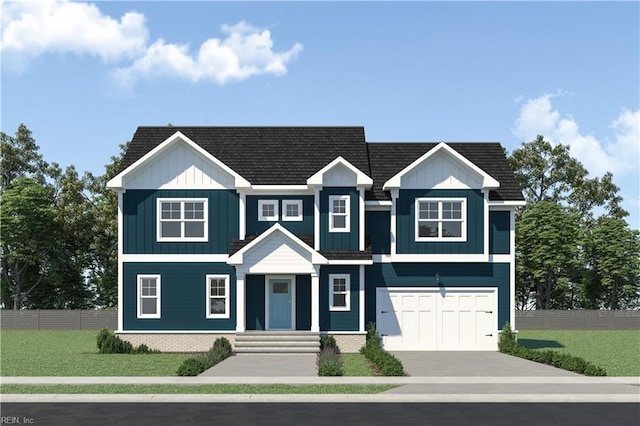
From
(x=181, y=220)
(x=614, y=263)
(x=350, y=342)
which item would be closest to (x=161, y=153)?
(x=181, y=220)

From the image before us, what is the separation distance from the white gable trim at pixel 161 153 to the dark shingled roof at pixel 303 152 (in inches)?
37.4

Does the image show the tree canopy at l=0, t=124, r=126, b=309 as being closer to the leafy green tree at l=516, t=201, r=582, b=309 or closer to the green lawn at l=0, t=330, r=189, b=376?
the green lawn at l=0, t=330, r=189, b=376

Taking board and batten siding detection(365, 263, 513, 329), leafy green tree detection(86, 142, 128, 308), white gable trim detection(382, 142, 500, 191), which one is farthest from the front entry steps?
leafy green tree detection(86, 142, 128, 308)

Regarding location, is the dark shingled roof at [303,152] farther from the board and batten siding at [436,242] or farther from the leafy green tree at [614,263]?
the leafy green tree at [614,263]

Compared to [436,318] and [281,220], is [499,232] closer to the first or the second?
→ [436,318]

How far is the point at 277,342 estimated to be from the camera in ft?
104

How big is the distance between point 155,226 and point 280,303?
6.29 m

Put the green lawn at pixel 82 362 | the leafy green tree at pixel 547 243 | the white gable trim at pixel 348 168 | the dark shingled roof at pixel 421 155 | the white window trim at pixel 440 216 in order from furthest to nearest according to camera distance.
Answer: the leafy green tree at pixel 547 243, the dark shingled roof at pixel 421 155, the white window trim at pixel 440 216, the white gable trim at pixel 348 168, the green lawn at pixel 82 362

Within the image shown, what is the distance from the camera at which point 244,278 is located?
33000mm

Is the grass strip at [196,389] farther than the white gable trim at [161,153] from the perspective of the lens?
No

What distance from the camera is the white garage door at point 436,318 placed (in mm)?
34125

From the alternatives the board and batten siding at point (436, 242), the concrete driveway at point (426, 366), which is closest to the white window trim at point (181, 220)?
the concrete driveway at point (426, 366)
